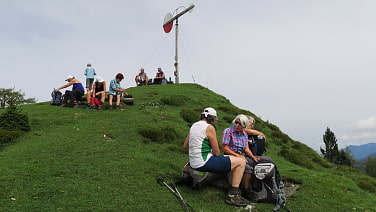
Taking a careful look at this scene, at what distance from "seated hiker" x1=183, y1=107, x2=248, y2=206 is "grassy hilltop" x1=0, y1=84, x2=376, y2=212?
41 centimetres

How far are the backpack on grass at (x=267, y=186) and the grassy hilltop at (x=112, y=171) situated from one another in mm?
223

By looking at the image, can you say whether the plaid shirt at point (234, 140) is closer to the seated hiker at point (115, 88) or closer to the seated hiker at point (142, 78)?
the seated hiker at point (115, 88)

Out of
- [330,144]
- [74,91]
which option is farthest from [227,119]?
[330,144]

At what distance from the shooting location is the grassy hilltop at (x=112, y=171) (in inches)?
232

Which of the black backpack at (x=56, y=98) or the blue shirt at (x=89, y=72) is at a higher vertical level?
the blue shirt at (x=89, y=72)

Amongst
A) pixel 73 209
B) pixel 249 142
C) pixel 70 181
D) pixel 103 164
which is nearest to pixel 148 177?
pixel 103 164

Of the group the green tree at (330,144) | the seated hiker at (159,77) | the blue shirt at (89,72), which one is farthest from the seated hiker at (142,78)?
the green tree at (330,144)

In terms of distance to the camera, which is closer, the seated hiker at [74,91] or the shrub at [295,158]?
the shrub at [295,158]

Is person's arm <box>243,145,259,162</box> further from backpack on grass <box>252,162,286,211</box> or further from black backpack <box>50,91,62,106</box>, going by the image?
black backpack <box>50,91,62,106</box>

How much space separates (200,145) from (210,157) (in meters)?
0.38

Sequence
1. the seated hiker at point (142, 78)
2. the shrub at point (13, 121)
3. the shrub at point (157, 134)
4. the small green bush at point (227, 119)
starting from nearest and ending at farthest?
1. the shrub at point (13, 121)
2. the shrub at point (157, 134)
3. the small green bush at point (227, 119)
4. the seated hiker at point (142, 78)

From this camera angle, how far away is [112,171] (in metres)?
7.46

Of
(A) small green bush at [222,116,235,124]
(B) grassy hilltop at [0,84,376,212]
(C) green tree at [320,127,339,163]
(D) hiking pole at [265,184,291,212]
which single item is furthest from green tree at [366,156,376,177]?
(D) hiking pole at [265,184,291,212]

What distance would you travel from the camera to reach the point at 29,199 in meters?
5.59
